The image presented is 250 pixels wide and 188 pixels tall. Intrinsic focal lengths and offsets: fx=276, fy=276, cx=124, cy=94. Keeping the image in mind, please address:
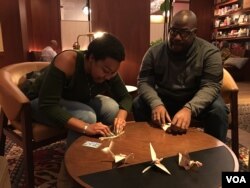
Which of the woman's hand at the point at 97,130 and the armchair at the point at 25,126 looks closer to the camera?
the woman's hand at the point at 97,130

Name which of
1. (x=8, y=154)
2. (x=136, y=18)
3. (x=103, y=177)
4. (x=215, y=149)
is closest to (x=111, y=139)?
(x=103, y=177)

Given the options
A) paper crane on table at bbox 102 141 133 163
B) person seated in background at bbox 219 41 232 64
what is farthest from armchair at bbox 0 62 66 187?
person seated in background at bbox 219 41 232 64

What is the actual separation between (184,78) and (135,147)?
0.85 meters

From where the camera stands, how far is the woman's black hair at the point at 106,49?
1346 millimetres

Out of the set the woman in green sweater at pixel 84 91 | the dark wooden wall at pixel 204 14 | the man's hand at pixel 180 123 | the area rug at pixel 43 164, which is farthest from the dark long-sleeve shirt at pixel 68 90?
the dark wooden wall at pixel 204 14

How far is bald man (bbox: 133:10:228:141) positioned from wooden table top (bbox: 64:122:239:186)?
280 mm

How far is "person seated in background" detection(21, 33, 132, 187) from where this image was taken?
1354 mm

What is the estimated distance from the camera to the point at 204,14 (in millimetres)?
8258

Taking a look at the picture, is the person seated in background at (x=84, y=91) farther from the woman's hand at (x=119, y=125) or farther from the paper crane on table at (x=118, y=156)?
the paper crane on table at (x=118, y=156)

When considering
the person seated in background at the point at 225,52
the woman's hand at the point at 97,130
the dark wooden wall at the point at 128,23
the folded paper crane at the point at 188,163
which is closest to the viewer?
the folded paper crane at the point at 188,163

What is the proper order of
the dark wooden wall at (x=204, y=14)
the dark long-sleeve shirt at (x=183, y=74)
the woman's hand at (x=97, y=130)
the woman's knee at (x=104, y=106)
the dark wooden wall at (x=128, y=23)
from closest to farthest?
1. the woman's hand at (x=97, y=130)
2. the woman's knee at (x=104, y=106)
3. the dark long-sleeve shirt at (x=183, y=74)
4. the dark wooden wall at (x=128, y=23)
5. the dark wooden wall at (x=204, y=14)

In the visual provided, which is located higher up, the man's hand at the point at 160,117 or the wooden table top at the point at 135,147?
the man's hand at the point at 160,117

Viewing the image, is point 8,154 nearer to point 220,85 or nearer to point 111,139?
point 111,139

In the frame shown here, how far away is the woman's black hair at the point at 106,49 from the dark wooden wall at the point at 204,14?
7.45 meters
